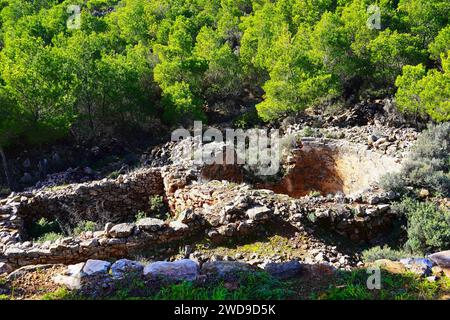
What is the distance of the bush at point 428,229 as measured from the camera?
8.23 m

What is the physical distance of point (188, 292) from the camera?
5418 mm

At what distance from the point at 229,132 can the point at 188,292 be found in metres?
12.0

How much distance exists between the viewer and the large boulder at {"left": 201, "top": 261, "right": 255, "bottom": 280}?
5867mm

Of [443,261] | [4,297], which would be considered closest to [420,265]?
[443,261]

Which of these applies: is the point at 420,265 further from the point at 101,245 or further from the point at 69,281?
the point at 101,245

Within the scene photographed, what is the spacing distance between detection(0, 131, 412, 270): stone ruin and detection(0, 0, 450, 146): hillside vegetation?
11.1ft

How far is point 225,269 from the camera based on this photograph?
19.6 ft

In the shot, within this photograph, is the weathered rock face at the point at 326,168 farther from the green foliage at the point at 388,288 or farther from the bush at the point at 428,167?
the green foliage at the point at 388,288

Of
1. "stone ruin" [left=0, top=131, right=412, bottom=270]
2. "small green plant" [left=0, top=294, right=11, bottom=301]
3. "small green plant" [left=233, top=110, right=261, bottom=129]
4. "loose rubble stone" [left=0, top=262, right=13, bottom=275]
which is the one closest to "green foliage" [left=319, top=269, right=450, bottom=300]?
"stone ruin" [left=0, top=131, right=412, bottom=270]

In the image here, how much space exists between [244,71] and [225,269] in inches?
616

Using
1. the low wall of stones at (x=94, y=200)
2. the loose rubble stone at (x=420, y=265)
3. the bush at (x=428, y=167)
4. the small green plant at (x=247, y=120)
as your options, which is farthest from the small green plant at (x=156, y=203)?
the small green plant at (x=247, y=120)

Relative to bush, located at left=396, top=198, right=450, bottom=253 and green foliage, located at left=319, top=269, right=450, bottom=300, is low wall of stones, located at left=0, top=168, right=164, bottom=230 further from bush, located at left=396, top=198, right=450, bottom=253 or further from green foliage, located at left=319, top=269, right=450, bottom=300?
green foliage, located at left=319, top=269, right=450, bottom=300

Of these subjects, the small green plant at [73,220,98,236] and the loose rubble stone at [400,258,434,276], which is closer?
the loose rubble stone at [400,258,434,276]
